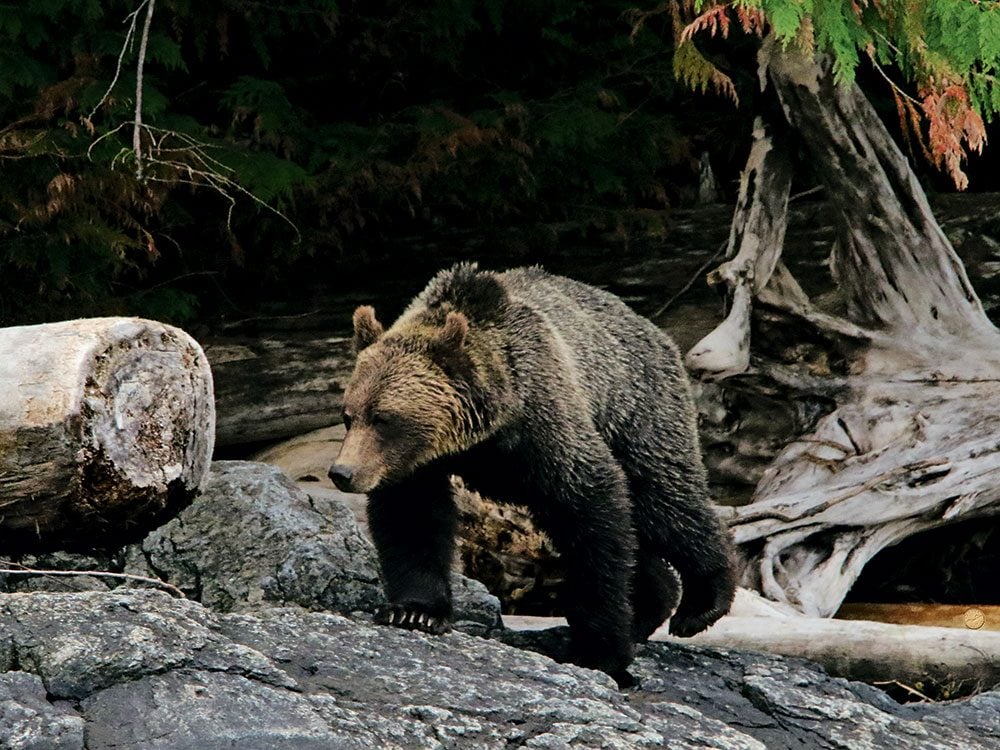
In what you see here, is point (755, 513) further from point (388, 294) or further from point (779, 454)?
point (388, 294)

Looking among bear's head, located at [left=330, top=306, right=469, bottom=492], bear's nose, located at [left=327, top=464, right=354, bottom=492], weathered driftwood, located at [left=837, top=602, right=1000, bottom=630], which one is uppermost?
bear's head, located at [left=330, top=306, right=469, bottom=492]

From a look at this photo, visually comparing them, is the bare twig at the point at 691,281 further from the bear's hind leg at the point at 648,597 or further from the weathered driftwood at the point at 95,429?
→ the weathered driftwood at the point at 95,429

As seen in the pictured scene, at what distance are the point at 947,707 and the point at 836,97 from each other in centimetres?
441

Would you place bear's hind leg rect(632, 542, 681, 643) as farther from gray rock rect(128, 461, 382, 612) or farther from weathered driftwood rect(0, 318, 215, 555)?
weathered driftwood rect(0, 318, 215, 555)

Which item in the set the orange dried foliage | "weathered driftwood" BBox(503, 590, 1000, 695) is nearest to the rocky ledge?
"weathered driftwood" BBox(503, 590, 1000, 695)

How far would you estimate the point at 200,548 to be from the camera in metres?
5.38

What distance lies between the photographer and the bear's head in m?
4.82

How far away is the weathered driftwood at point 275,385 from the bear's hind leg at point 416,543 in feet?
12.0

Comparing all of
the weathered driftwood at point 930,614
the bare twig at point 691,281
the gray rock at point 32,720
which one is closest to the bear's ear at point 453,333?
the gray rock at point 32,720

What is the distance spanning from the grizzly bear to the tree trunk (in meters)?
2.55

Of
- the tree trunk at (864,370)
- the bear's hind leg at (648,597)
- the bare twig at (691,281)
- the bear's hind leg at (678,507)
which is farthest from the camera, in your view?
the bare twig at (691,281)

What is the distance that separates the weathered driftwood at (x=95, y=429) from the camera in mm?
3732

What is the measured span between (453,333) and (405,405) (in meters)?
0.31

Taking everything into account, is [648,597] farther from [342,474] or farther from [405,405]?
[342,474]
